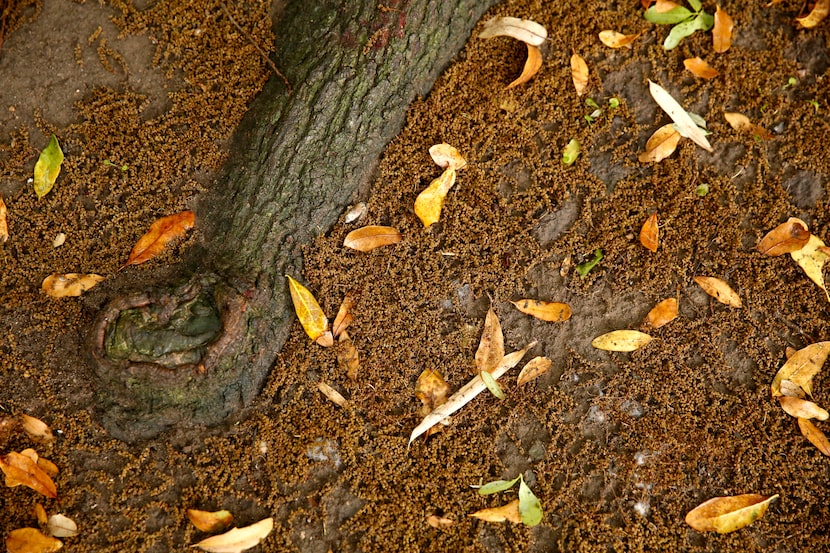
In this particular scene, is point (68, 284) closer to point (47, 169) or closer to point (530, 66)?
point (47, 169)

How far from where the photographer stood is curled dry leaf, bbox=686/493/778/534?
6.06 feet

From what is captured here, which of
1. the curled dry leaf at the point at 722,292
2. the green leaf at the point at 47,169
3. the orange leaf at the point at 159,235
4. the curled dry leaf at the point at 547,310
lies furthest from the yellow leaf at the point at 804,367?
the green leaf at the point at 47,169

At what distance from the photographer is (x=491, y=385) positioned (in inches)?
74.9

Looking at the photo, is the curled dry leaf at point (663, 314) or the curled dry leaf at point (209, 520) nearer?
the curled dry leaf at point (209, 520)

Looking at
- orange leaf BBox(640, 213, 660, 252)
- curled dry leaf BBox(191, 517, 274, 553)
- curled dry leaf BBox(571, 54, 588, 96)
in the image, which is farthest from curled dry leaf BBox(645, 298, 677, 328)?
curled dry leaf BBox(191, 517, 274, 553)

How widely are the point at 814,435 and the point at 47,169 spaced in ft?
8.67

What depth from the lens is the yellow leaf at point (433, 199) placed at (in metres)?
2.00

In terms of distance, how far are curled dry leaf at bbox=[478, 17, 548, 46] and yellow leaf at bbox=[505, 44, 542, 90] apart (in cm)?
2

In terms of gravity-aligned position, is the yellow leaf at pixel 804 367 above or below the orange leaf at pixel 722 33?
below

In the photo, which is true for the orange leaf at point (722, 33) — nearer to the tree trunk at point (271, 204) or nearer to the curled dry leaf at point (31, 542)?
the tree trunk at point (271, 204)

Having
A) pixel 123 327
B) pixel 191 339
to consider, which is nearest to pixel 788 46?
pixel 191 339

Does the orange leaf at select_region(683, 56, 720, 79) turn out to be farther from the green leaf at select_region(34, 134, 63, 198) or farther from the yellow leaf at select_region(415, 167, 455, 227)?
the green leaf at select_region(34, 134, 63, 198)

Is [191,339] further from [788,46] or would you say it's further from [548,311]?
[788,46]

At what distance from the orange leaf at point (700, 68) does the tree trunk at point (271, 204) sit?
74 centimetres
